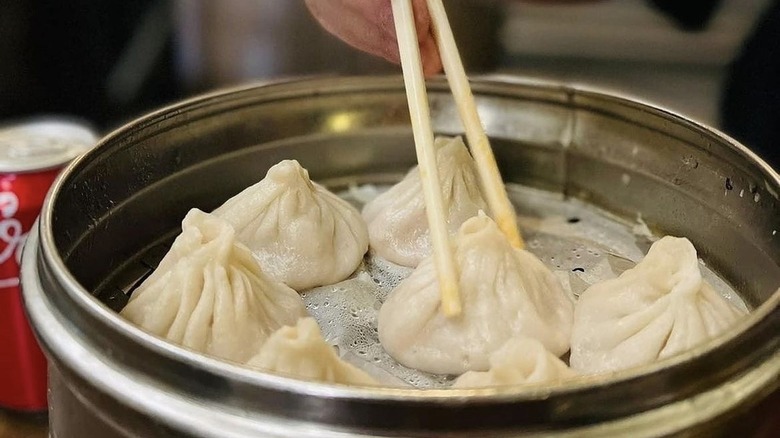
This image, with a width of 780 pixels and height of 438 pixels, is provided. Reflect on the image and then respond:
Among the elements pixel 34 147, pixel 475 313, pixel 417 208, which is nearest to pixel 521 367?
pixel 475 313

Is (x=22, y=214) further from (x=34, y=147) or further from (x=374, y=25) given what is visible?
(x=374, y=25)

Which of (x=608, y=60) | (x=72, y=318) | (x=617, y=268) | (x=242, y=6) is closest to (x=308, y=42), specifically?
(x=242, y=6)

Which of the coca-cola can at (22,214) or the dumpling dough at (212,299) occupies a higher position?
the dumpling dough at (212,299)

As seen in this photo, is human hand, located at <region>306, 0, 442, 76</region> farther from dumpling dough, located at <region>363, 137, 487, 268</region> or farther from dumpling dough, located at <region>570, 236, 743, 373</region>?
dumpling dough, located at <region>570, 236, 743, 373</region>

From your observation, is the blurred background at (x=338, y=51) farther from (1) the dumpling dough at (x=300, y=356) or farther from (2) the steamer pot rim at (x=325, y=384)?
(1) the dumpling dough at (x=300, y=356)

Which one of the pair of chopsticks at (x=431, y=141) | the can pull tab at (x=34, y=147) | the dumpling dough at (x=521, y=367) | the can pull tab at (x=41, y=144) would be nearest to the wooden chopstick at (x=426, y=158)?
the pair of chopsticks at (x=431, y=141)

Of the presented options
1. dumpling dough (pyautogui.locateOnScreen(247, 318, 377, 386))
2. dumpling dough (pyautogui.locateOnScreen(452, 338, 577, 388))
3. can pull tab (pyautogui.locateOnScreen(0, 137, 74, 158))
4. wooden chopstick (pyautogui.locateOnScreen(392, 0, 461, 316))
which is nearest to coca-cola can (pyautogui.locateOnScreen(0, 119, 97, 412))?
can pull tab (pyautogui.locateOnScreen(0, 137, 74, 158))
